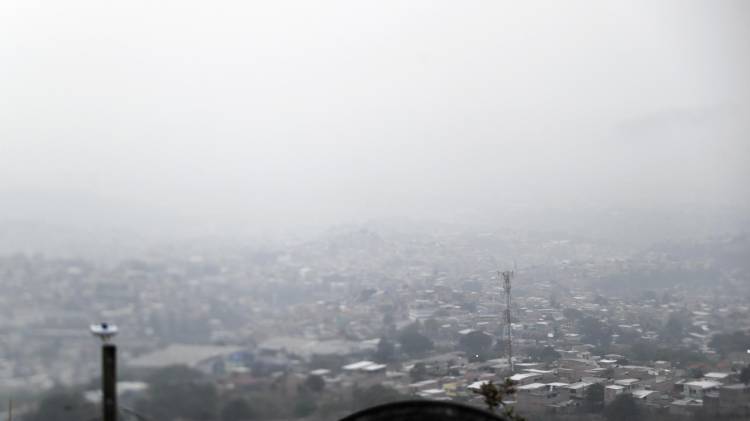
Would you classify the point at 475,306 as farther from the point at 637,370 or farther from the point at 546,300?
the point at 637,370

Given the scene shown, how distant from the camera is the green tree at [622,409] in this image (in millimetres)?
11781

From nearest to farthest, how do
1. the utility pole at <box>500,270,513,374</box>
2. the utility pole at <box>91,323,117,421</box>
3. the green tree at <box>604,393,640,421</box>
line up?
the utility pole at <box>91,323,117,421</box> < the green tree at <box>604,393,640,421</box> < the utility pole at <box>500,270,513,374</box>

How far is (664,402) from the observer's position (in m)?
12.1

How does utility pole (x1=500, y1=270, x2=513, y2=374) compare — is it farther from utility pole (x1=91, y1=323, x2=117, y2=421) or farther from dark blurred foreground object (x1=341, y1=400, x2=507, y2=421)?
utility pole (x1=91, y1=323, x2=117, y2=421)

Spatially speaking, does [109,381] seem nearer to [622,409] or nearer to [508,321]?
[508,321]

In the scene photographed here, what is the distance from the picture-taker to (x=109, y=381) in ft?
19.8

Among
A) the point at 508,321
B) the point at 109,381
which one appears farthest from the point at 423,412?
the point at 508,321

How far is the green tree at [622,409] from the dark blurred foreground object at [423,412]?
6762 millimetres

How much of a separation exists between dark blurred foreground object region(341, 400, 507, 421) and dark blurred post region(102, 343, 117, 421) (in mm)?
1885

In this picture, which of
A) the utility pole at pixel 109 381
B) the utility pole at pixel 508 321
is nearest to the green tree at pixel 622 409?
the utility pole at pixel 508 321

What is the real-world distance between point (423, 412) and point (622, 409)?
24.0 ft

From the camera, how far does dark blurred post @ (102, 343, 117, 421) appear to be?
594cm

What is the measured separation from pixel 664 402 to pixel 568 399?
1.83 meters

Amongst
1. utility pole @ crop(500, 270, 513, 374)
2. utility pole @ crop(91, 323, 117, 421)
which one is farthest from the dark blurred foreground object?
utility pole @ crop(500, 270, 513, 374)
